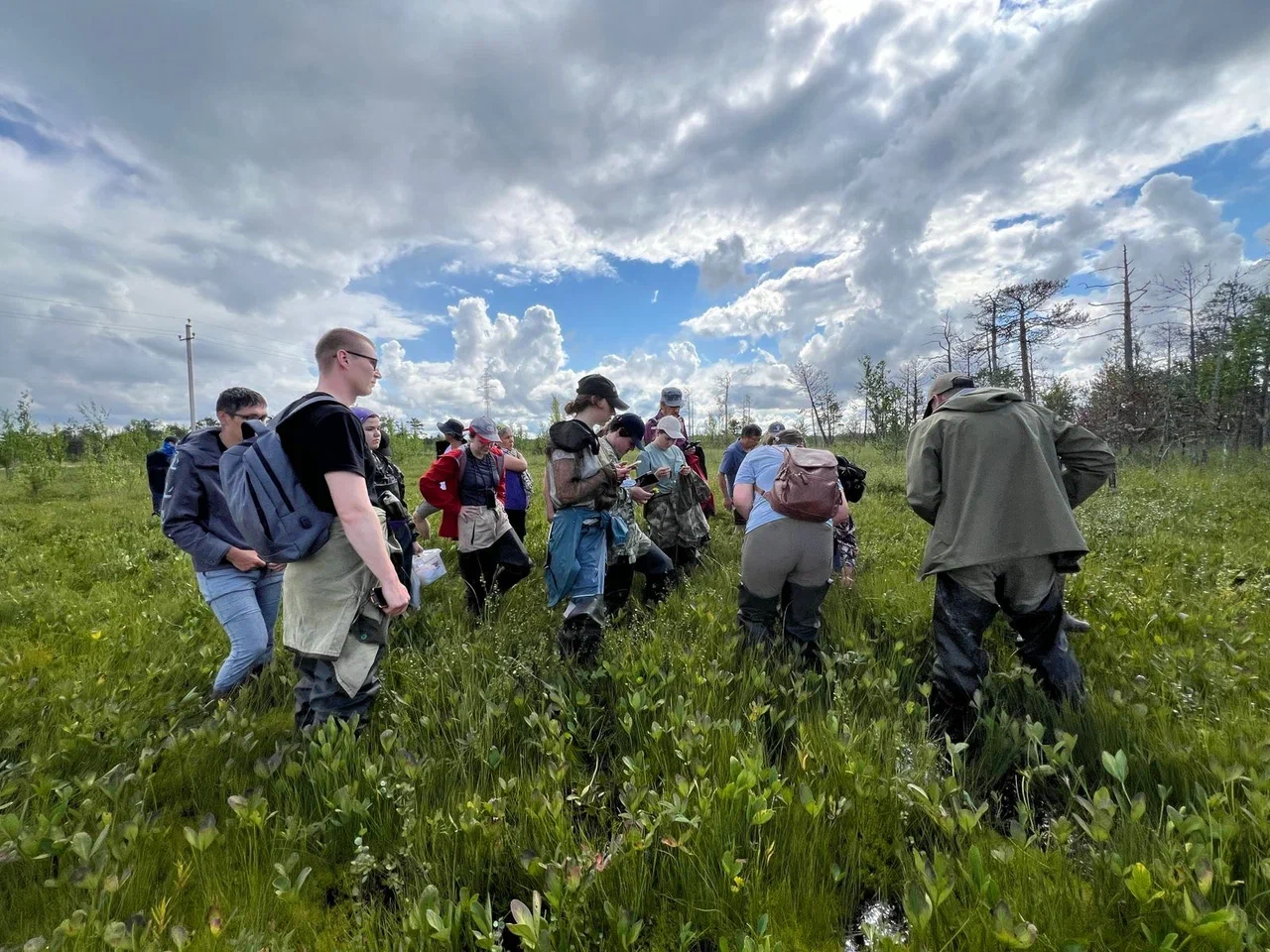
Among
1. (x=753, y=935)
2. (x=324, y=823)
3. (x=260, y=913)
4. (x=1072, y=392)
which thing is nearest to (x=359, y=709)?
(x=324, y=823)

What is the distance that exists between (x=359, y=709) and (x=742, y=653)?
2.40 m

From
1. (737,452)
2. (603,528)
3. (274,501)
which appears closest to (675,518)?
(737,452)

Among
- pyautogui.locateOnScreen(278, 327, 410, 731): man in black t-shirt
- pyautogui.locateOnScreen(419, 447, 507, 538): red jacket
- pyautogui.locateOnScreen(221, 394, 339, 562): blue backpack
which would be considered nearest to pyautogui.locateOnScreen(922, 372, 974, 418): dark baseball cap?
pyautogui.locateOnScreen(278, 327, 410, 731): man in black t-shirt

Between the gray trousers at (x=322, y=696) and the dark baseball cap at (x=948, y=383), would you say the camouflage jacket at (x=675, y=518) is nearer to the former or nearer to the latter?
the dark baseball cap at (x=948, y=383)

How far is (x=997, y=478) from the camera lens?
2.86 metres

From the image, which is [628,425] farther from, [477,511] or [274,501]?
[274,501]

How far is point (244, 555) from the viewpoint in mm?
Answer: 3254

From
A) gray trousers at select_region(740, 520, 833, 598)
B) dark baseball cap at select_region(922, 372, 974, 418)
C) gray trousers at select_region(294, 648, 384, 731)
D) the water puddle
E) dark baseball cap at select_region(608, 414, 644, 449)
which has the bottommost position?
the water puddle

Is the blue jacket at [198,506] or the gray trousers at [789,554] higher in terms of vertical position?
the blue jacket at [198,506]

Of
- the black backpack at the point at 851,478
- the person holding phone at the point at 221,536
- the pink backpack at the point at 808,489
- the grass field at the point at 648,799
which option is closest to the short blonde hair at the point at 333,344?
the person holding phone at the point at 221,536

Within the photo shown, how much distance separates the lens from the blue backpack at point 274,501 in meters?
2.16

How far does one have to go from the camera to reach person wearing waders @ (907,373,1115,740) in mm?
2830

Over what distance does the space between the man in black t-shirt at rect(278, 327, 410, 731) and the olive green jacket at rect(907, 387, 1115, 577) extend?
2.88m

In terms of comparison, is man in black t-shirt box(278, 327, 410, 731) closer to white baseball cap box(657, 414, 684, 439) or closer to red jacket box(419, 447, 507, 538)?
red jacket box(419, 447, 507, 538)
